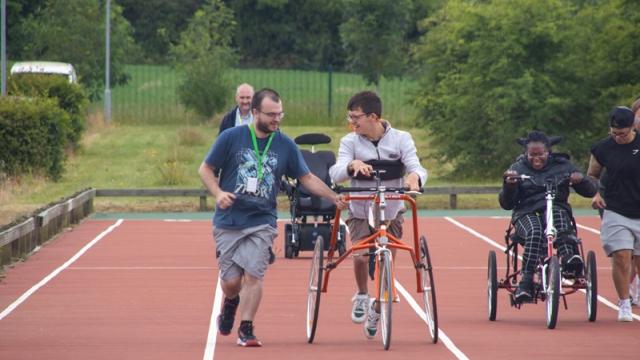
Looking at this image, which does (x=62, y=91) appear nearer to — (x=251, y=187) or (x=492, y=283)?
(x=492, y=283)

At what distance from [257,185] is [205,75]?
4771cm

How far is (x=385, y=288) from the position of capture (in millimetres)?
11266

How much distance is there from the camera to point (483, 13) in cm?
3544

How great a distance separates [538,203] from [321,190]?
2.53m

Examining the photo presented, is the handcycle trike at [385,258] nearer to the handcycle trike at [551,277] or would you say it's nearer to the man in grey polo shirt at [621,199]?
the handcycle trike at [551,277]

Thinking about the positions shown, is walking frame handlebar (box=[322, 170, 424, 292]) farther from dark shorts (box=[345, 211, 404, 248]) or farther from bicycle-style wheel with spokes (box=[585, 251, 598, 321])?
bicycle-style wheel with spokes (box=[585, 251, 598, 321])

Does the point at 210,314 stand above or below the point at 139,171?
above

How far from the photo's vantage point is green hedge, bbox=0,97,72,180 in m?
30.6

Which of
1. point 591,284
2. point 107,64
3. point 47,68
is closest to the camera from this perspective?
point 591,284

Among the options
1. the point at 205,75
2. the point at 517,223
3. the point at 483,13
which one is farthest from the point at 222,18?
the point at 517,223

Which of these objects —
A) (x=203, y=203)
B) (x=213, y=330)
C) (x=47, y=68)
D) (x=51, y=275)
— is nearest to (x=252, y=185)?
(x=213, y=330)

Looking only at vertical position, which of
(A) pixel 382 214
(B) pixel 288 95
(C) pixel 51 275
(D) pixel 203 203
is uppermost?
(A) pixel 382 214

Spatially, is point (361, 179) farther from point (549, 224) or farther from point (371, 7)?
point (371, 7)

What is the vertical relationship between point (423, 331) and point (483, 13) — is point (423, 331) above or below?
below
